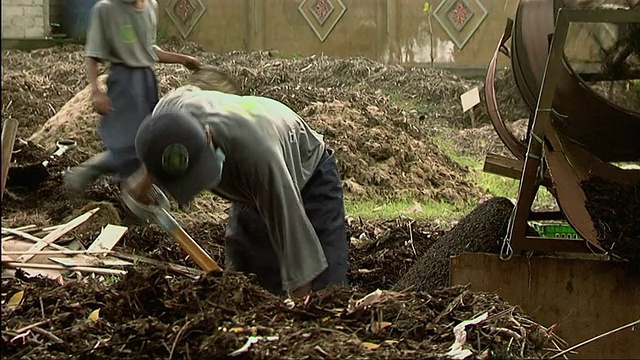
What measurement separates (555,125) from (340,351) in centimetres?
271

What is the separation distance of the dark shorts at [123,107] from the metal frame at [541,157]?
2477mm

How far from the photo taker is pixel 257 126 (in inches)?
133

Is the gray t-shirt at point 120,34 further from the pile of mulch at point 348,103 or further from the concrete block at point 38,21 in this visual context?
the concrete block at point 38,21

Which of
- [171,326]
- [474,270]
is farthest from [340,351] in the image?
[474,270]

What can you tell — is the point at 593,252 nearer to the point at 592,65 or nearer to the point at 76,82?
the point at 592,65

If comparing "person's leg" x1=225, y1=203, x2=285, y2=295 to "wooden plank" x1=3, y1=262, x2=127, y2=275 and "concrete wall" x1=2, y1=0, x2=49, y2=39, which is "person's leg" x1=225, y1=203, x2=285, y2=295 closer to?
"wooden plank" x1=3, y1=262, x2=127, y2=275

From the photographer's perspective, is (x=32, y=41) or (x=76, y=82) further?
(x=32, y=41)

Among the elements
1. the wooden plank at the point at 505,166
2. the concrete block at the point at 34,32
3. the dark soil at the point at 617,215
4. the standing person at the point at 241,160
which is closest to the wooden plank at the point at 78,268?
the standing person at the point at 241,160

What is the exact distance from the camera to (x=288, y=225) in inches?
131

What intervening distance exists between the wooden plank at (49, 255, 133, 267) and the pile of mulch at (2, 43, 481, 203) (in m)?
3.77

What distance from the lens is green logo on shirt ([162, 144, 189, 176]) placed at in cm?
310

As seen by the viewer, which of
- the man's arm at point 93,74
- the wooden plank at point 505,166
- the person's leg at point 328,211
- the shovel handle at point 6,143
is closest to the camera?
the shovel handle at point 6,143

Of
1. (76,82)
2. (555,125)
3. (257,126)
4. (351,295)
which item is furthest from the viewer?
(76,82)

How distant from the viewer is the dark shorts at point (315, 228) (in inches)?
159
